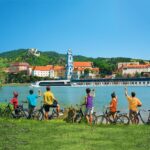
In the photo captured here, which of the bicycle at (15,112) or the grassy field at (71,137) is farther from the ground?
the bicycle at (15,112)

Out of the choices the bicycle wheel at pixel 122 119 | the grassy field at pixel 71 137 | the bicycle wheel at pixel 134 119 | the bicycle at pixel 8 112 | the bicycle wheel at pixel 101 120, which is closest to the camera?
the grassy field at pixel 71 137

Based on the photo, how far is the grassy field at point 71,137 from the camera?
461 inches

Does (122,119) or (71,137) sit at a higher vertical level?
(122,119)

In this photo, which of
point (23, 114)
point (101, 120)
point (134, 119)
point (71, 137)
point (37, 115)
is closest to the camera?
point (71, 137)

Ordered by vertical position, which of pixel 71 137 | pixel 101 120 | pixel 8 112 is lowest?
pixel 71 137

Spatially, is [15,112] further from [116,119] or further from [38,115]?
[116,119]

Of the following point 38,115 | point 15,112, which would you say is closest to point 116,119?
point 38,115

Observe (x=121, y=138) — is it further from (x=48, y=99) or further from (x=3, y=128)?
(x=48, y=99)

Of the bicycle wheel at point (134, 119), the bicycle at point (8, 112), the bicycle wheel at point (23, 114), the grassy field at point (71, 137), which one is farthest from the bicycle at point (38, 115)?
the bicycle wheel at point (134, 119)

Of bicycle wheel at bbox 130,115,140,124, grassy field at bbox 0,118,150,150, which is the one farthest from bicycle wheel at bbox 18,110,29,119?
bicycle wheel at bbox 130,115,140,124

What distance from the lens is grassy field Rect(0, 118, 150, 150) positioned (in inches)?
461

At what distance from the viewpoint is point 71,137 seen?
13266 mm

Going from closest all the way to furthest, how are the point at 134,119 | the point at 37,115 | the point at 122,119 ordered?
the point at 122,119
the point at 134,119
the point at 37,115

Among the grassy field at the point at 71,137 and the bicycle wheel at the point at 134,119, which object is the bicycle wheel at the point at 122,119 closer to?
the bicycle wheel at the point at 134,119
